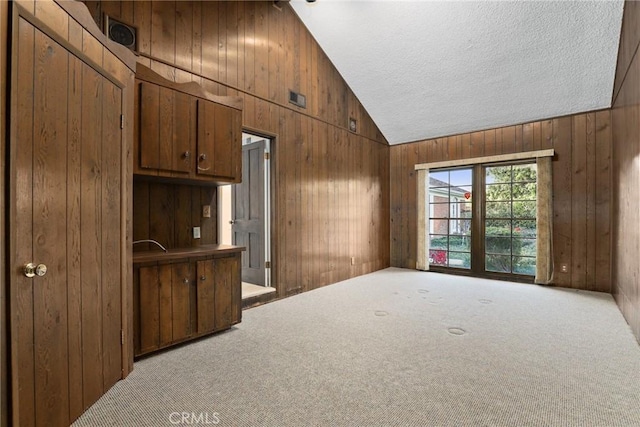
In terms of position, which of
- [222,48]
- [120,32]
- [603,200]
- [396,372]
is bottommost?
[396,372]

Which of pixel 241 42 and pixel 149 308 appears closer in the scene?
pixel 149 308

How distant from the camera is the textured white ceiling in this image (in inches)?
135

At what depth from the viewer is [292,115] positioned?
13.7 feet

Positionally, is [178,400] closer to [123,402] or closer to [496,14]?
[123,402]

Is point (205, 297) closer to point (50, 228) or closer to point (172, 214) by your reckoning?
point (172, 214)

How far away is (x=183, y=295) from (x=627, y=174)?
13.7ft

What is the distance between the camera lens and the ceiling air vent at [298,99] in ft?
13.6

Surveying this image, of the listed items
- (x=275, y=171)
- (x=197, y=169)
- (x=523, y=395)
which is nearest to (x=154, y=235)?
(x=197, y=169)

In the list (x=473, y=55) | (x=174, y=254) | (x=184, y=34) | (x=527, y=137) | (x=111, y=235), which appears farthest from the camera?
(x=527, y=137)

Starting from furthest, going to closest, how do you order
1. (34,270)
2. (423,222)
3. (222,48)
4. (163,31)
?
(423,222)
(222,48)
(163,31)
(34,270)

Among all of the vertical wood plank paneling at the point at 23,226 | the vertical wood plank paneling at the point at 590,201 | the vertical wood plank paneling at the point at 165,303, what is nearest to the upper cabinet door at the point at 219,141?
the vertical wood plank paneling at the point at 165,303

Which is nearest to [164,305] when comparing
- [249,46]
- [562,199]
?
[249,46]

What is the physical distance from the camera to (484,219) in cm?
513

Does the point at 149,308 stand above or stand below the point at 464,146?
below
